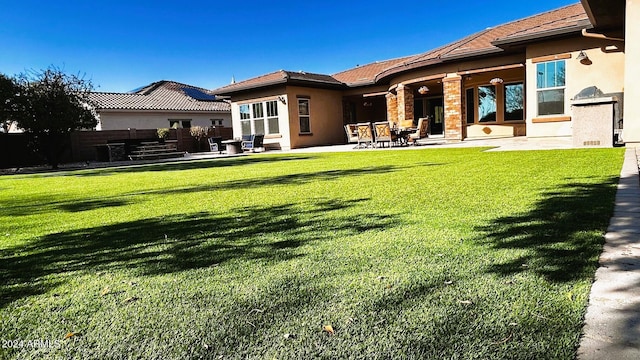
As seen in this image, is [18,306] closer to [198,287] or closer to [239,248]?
[198,287]

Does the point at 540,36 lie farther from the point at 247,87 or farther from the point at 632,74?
the point at 247,87

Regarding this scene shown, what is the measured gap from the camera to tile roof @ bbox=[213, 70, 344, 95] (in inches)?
741

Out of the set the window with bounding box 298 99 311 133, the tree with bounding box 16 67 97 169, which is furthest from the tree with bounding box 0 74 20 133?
the window with bounding box 298 99 311 133

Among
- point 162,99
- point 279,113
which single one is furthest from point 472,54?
point 162,99

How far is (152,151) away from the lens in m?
18.5

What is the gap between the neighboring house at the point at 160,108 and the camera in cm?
2595

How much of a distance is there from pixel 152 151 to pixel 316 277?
1810cm


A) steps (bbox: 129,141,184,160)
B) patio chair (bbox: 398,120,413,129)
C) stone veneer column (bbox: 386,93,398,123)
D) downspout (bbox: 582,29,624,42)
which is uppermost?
downspout (bbox: 582,29,624,42)

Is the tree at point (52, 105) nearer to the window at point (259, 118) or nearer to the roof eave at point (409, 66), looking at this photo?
the window at point (259, 118)

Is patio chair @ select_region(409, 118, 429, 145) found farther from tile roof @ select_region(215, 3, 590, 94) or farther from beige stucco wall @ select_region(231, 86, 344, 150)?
beige stucco wall @ select_region(231, 86, 344, 150)

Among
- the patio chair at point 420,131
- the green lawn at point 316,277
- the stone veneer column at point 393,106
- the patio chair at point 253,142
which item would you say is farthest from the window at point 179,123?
the green lawn at point 316,277

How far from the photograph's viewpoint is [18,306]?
209 cm

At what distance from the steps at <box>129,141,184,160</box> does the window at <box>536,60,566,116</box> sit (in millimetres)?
15383

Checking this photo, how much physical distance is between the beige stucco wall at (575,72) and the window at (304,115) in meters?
10.4
